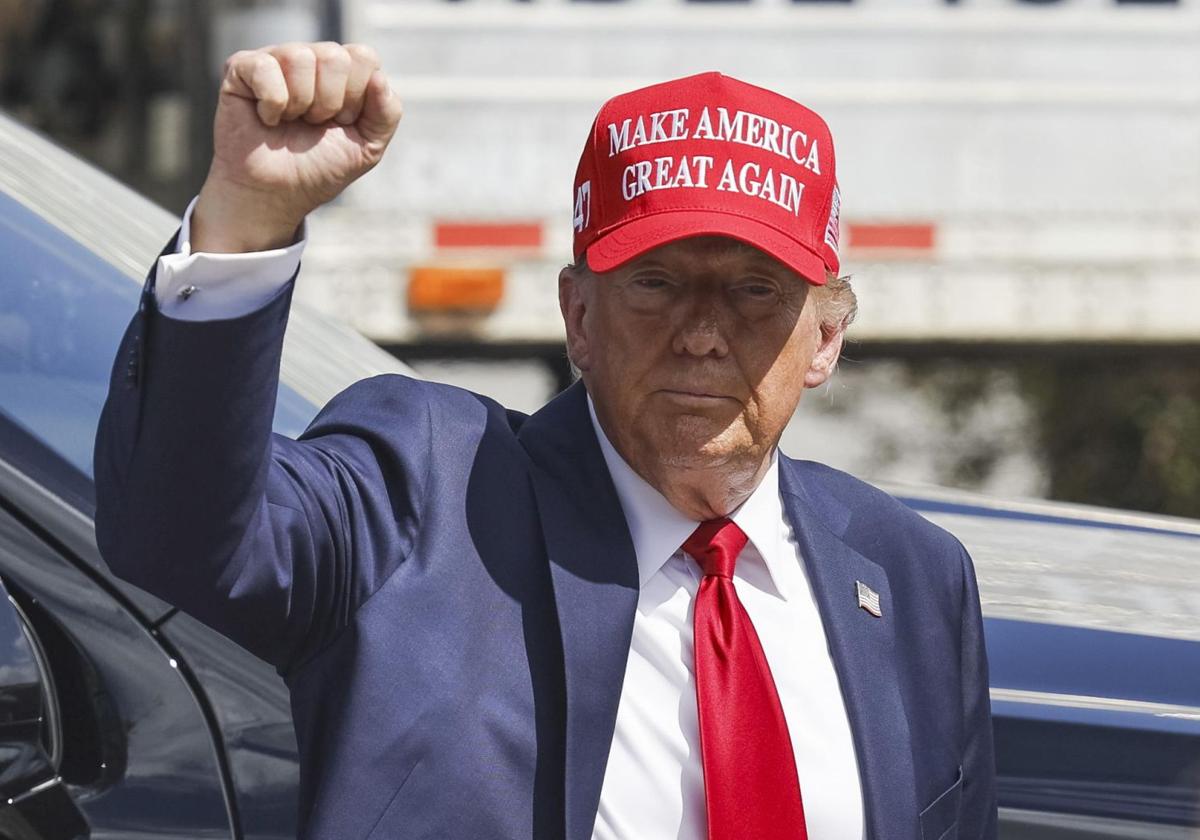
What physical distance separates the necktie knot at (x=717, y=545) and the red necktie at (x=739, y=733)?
2 centimetres

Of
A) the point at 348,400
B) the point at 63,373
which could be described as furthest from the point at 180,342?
the point at 63,373

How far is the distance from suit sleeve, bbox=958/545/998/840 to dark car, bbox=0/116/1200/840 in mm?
95

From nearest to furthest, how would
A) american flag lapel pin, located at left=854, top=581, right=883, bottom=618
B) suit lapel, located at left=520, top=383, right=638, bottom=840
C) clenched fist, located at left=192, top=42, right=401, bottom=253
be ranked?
clenched fist, located at left=192, top=42, right=401, bottom=253, suit lapel, located at left=520, top=383, right=638, bottom=840, american flag lapel pin, located at left=854, top=581, right=883, bottom=618

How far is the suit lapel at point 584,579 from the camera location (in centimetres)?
171

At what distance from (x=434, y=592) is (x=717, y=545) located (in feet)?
1.09

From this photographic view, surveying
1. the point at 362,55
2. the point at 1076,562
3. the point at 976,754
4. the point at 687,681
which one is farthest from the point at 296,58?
the point at 1076,562

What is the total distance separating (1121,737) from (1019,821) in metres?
0.14

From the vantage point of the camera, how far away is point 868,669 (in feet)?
6.21

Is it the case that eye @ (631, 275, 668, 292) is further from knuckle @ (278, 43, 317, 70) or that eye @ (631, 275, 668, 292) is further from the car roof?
the car roof

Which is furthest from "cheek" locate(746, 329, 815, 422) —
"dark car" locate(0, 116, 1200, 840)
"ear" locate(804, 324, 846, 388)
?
"dark car" locate(0, 116, 1200, 840)

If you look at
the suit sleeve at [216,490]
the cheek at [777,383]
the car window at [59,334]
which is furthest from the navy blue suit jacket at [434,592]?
the car window at [59,334]

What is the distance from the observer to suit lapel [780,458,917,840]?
6.07 ft

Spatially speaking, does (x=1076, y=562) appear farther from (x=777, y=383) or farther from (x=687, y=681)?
(x=687, y=681)

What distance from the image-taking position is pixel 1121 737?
204 centimetres
